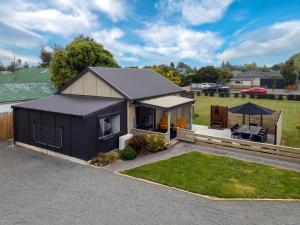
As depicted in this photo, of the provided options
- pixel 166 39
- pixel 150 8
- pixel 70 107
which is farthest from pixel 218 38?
pixel 70 107

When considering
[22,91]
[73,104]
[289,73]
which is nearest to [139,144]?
[73,104]

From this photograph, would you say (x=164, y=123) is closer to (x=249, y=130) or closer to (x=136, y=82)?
(x=136, y=82)

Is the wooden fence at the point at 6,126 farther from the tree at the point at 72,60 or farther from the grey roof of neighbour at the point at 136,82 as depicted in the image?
the tree at the point at 72,60

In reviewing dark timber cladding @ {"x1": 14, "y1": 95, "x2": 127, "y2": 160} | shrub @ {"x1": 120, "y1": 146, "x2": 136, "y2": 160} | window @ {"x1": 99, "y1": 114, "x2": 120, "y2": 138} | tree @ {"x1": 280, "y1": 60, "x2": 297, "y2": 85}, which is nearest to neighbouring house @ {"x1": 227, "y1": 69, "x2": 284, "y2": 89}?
tree @ {"x1": 280, "y1": 60, "x2": 297, "y2": 85}

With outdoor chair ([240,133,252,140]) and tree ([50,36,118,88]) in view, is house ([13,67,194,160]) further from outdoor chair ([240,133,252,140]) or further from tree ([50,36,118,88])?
tree ([50,36,118,88])

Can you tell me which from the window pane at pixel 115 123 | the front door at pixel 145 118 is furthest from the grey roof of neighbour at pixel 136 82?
the window pane at pixel 115 123

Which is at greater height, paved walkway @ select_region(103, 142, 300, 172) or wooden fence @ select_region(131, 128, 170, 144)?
wooden fence @ select_region(131, 128, 170, 144)
